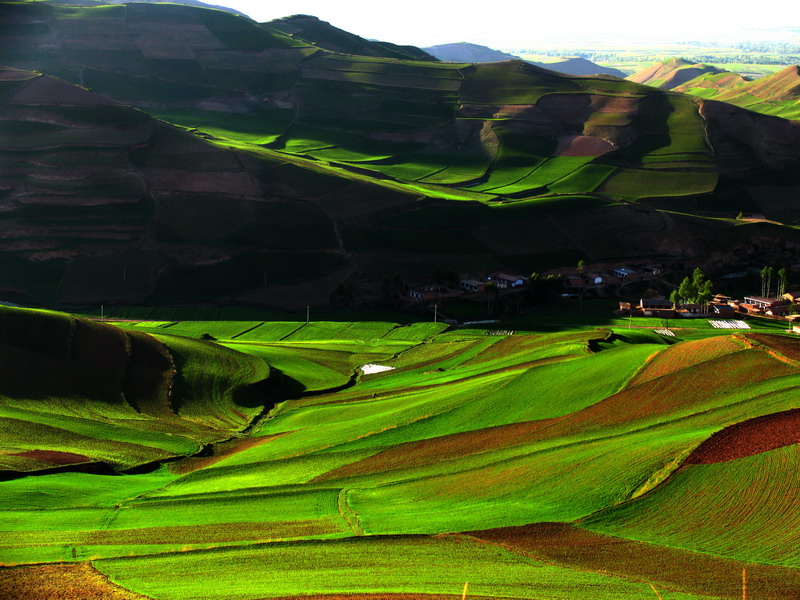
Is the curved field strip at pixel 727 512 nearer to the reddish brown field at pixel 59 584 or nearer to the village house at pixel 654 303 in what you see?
the reddish brown field at pixel 59 584

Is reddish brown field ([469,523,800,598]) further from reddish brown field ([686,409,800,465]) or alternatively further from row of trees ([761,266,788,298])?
row of trees ([761,266,788,298])

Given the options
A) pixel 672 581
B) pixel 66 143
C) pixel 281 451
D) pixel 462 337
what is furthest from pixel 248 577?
pixel 66 143

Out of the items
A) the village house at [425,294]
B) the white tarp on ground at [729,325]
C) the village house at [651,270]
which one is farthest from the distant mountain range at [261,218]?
the white tarp on ground at [729,325]

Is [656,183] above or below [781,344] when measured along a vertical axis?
above

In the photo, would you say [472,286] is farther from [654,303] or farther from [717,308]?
[717,308]

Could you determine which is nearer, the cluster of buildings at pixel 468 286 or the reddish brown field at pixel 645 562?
the reddish brown field at pixel 645 562

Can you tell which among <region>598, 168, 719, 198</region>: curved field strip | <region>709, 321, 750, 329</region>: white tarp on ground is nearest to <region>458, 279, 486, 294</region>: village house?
<region>709, 321, 750, 329</region>: white tarp on ground

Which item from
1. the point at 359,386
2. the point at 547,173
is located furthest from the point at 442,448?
the point at 547,173
